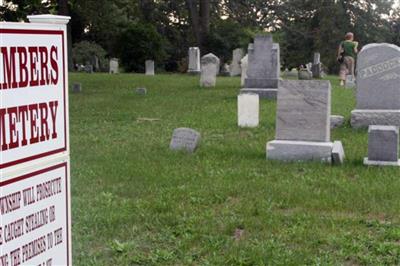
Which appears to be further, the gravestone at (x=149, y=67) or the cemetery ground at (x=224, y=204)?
the gravestone at (x=149, y=67)

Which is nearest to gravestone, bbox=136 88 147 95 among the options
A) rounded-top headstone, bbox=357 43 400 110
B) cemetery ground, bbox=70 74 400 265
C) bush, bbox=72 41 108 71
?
cemetery ground, bbox=70 74 400 265

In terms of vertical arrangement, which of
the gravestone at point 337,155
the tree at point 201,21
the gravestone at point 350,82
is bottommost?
the gravestone at point 337,155

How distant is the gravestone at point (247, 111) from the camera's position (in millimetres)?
11844

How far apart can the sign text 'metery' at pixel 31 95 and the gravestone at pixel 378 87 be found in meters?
9.67

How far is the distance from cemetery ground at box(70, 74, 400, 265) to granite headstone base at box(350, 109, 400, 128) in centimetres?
55

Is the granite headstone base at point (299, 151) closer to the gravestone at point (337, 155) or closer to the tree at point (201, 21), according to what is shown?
the gravestone at point (337, 155)

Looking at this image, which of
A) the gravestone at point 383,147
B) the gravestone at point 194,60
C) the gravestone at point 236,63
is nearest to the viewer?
the gravestone at point 383,147

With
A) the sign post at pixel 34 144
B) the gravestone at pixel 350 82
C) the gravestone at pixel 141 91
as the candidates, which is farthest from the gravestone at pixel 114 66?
the sign post at pixel 34 144

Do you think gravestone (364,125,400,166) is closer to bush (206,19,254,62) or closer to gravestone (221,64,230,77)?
gravestone (221,64,230,77)

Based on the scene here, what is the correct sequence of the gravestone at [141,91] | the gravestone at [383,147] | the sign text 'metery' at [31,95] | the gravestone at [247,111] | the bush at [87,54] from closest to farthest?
the sign text 'metery' at [31,95]
the gravestone at [383,147]
the gravestone at [247,111]
the gravestone at [141,91]
the bush at [87,54]

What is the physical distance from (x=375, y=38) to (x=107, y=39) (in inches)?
851

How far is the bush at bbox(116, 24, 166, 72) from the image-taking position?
33.4m

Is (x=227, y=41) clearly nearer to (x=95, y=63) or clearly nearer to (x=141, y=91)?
(x=95, y=63)

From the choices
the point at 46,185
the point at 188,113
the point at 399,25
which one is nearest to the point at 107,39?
the point at 399,25
